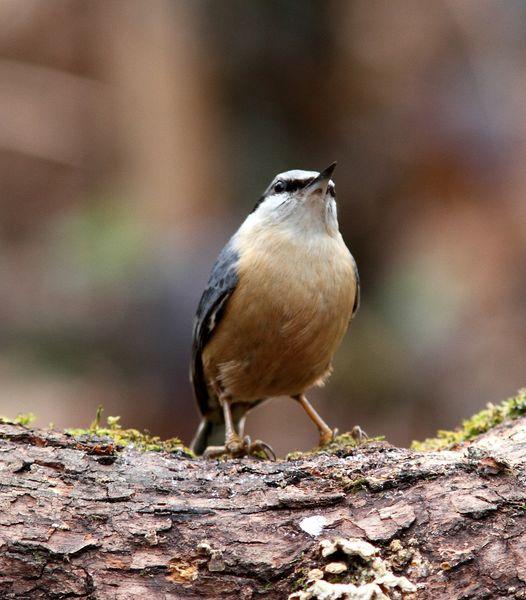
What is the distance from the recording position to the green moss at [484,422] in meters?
3.91

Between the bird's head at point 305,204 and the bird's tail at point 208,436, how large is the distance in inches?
57.1

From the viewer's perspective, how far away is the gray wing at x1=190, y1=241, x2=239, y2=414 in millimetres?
4449

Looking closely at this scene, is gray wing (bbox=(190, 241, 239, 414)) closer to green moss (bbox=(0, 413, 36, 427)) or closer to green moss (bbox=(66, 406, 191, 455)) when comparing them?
green moss (bbox=(66, 406, 191, 455))

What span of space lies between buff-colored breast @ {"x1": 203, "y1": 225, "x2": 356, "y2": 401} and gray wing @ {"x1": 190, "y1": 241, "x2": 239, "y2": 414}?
2.0 inches

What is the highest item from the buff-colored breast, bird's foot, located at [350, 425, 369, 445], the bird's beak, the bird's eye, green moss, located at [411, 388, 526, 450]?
the bird's eye

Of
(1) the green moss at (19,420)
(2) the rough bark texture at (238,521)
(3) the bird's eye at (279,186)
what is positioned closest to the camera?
(2) the rough bark texture at (238,521)

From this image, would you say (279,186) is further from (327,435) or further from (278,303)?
(327,435)

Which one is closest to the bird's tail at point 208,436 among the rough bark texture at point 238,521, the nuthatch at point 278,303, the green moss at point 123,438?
the nuthatch at point 278,303

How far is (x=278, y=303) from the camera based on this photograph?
421 cm

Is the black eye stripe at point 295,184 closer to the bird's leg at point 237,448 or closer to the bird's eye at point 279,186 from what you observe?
the bird's eye at point 279,186

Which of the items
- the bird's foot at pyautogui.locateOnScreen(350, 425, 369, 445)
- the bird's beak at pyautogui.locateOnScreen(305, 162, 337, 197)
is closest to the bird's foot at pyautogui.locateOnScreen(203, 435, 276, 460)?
the bird's foot at pyautogui.locateOnScreen(350, 425, 369, 445)

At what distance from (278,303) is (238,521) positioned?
1500 millimetres

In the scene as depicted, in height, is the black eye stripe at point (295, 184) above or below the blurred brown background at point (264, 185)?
below

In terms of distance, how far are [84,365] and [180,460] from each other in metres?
6.75
